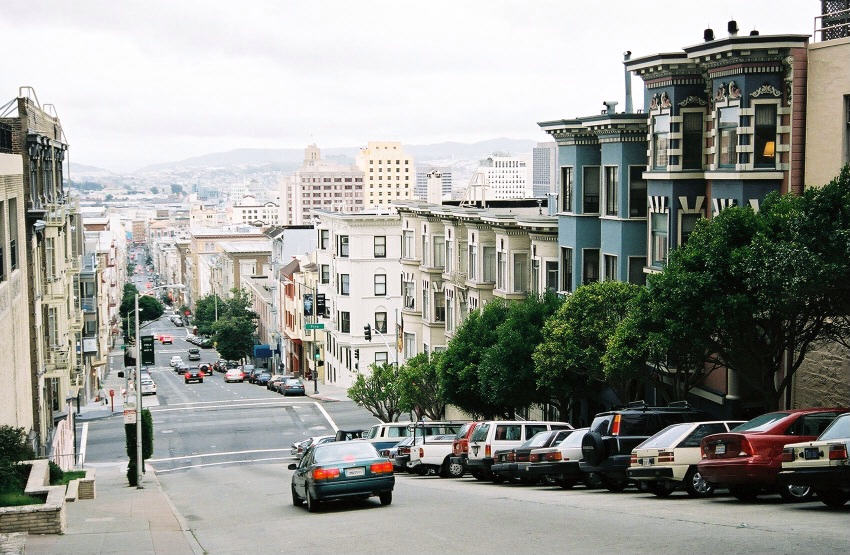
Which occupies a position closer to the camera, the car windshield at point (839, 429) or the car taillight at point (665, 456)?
the car windshield at point (839, 429)

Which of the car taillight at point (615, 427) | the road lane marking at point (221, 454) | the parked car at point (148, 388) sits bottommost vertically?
the parked car at point (148, 388)

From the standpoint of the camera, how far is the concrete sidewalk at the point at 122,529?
17.8 metres

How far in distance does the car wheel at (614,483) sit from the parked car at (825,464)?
661 cm

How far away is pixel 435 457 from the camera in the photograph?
112ft

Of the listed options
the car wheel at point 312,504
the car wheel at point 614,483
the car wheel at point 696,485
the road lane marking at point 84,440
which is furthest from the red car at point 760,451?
the road lane marking at point 84,440

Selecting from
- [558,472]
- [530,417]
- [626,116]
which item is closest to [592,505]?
[558,472]

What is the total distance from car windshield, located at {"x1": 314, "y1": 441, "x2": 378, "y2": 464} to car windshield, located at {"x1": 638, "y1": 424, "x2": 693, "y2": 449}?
216 inches

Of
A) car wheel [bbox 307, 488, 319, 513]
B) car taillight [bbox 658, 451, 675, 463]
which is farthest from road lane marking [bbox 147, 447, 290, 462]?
car taillight [bbox 658, 451, 675, 463]

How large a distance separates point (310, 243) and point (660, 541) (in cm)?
11044

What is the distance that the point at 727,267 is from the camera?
2447 centimetres

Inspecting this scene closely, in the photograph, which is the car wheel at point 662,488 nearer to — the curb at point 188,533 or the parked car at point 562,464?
the parked car at point 562,464

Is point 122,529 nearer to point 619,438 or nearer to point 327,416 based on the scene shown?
point 619,438

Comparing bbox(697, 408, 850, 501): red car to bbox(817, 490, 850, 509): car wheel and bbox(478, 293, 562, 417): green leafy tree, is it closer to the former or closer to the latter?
bbox(817, 490, 850, 509): car wheel

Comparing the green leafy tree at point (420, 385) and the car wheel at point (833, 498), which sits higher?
the car wheel at point (833, 498)
